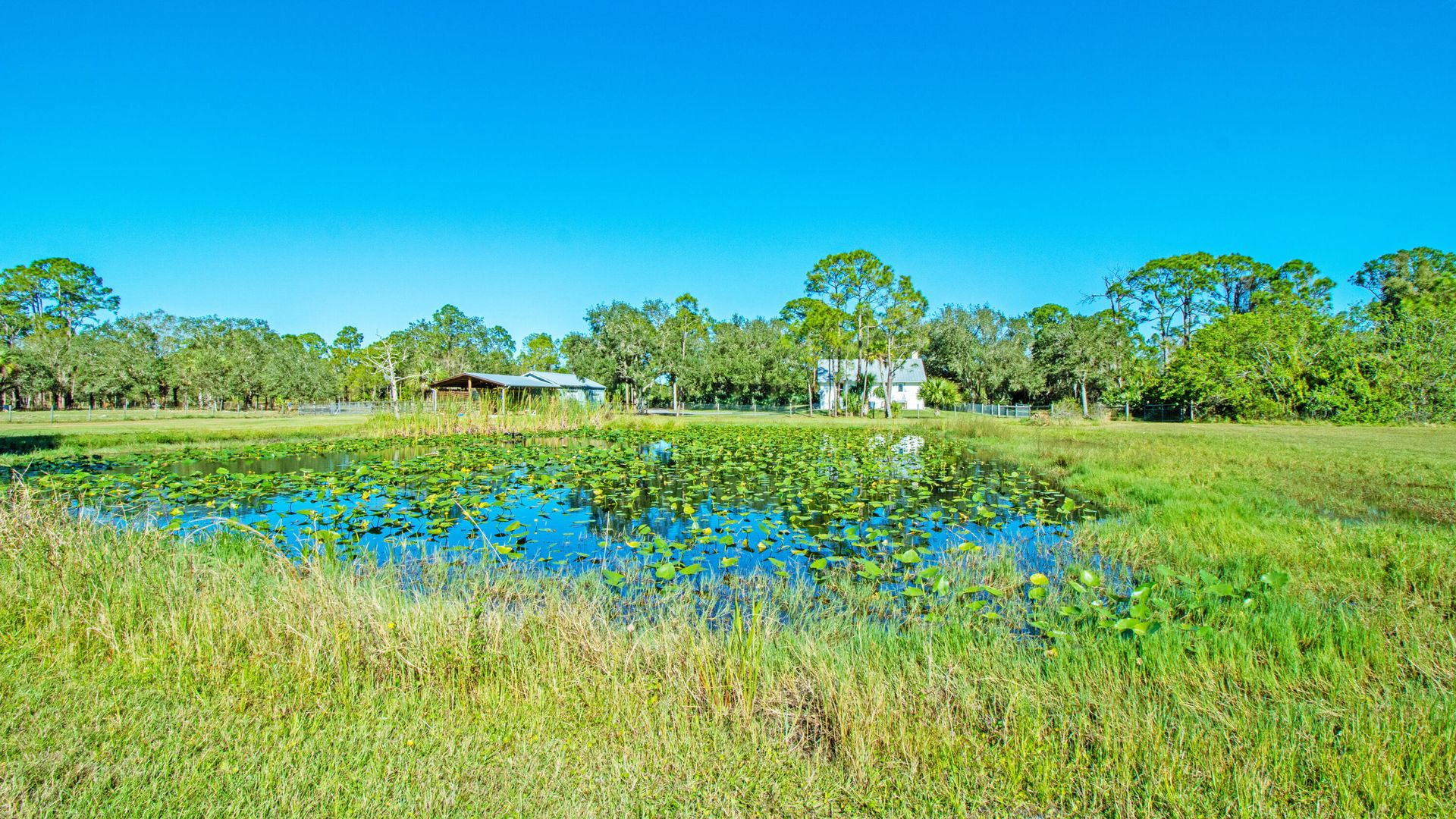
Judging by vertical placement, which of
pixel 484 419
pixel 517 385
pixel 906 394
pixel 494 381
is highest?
pixel 494 381

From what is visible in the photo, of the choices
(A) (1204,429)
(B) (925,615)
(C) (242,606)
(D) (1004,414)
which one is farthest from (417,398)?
(D) (1004,414)

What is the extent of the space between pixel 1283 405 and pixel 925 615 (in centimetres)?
3767

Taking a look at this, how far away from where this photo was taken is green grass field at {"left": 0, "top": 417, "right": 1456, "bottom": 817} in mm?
2641

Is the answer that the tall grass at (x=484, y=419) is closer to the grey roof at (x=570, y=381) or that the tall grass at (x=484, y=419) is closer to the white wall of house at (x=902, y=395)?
the grey roof at (x=570, y=381)

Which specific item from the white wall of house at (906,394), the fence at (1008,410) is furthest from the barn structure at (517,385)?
the fence at (1008,410)

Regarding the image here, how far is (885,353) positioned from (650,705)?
45.6 metres

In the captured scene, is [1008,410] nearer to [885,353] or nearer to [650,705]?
[885,353]

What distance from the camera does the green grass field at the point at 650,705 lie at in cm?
264

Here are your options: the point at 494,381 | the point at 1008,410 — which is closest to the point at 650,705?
the point at 494,381

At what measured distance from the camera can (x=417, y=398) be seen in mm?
26469

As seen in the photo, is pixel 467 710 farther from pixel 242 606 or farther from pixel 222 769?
pixel 242 606

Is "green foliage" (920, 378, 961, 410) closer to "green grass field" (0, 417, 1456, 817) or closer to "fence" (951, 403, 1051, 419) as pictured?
"fence" (951, 403, 1051, 419)

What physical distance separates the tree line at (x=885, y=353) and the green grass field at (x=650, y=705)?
29.5 m

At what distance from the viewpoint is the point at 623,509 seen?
33.6 feet
